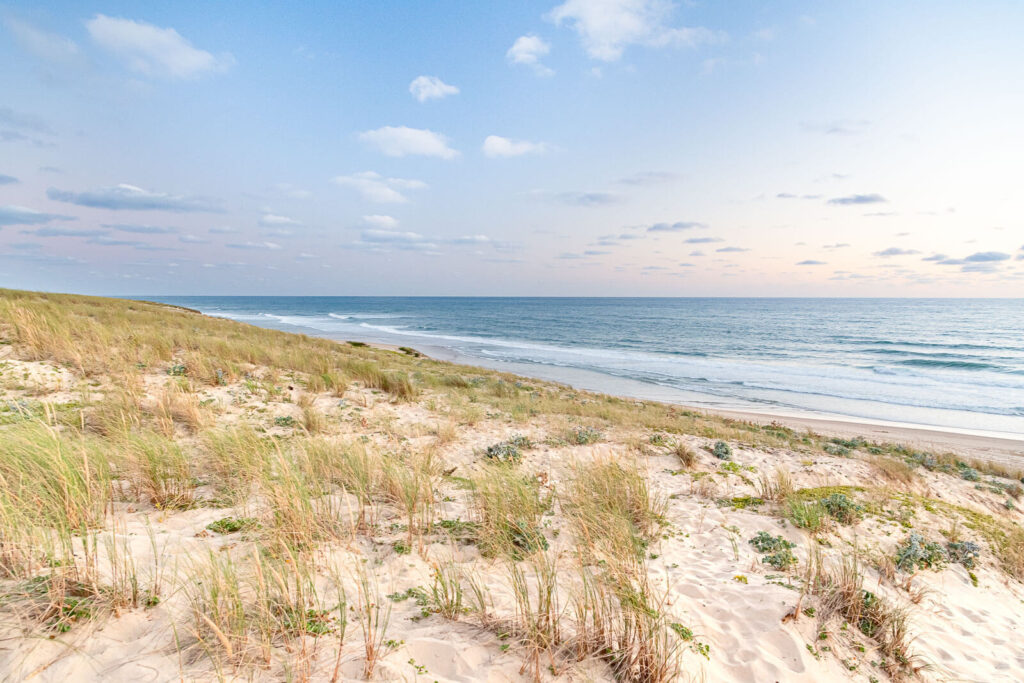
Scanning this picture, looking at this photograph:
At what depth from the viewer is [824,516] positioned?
543 cm

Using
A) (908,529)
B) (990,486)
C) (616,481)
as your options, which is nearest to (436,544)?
(616,481)

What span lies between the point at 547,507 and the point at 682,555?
1.55m

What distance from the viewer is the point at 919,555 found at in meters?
4.63

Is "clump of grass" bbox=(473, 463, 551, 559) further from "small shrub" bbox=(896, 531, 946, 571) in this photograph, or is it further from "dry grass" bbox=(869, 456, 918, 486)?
"dry grass" bbox=(869, 456, 918, 486)

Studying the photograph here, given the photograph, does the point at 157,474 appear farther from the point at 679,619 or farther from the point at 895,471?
the point at 895,471

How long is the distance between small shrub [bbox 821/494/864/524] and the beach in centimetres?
5

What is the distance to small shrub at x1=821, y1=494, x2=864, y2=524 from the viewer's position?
5.54 metres

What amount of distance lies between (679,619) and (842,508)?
379 centimetres

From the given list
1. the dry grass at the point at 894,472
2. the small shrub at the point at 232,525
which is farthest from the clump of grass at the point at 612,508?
the dry grass at the point at 894,472

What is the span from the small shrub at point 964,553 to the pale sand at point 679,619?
0.17m

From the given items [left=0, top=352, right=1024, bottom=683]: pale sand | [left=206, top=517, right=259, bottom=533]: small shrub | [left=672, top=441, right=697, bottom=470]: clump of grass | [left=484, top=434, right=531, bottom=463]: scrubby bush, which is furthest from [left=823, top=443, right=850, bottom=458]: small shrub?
[left=206, top=517, right=259, bottom=533]: small shrub

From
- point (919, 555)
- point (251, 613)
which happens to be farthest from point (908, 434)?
point (251, 613)

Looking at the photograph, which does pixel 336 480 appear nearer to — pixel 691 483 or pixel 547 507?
pixel 547 507

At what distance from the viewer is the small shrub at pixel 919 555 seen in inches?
178
